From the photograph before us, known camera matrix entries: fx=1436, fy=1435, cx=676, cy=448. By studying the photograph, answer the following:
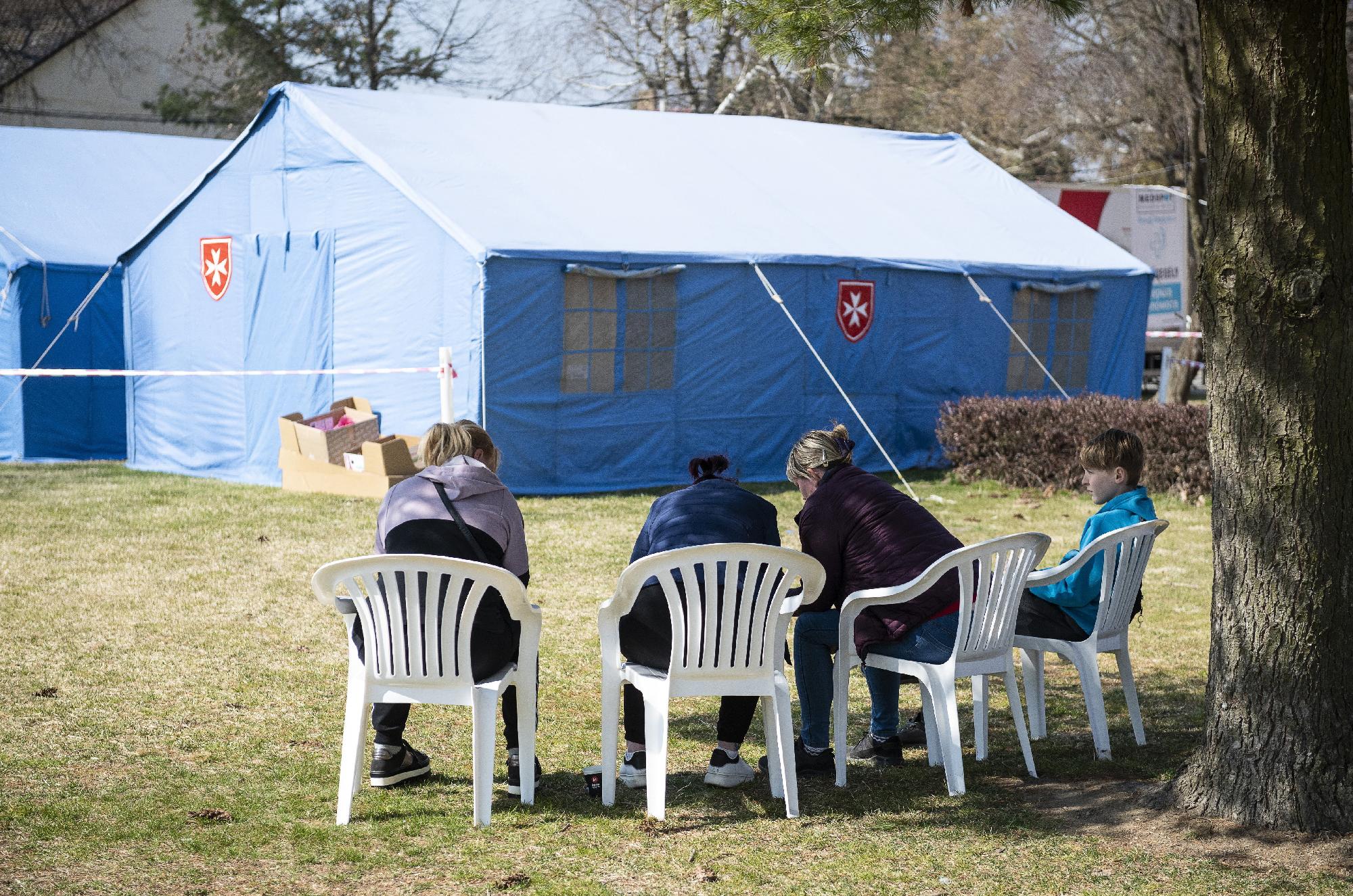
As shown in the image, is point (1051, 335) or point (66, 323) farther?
point (1051, 335)

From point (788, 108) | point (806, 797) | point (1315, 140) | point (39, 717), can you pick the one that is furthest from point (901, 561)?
point (788, 108)

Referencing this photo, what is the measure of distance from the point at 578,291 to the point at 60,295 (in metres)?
6.39

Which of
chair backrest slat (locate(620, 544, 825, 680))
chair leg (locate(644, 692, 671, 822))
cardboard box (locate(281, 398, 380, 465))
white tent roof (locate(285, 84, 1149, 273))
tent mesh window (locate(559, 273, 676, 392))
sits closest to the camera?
chair backrest slat (locate(620, 544, 825, 680))

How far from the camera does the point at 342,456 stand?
12.2m

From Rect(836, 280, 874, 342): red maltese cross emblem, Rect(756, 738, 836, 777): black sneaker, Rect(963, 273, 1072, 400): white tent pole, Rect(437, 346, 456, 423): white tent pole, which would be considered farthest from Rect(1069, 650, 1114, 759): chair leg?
Rect(963, 273, 1072, 400): white tent pole

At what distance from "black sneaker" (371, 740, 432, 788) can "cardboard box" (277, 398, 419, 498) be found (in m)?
6.90

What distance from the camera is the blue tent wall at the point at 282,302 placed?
1227 cm

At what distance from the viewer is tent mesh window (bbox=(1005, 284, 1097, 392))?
15578 mm

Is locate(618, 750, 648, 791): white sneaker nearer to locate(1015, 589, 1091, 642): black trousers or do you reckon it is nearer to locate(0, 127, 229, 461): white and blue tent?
locate(1015, 589, 1091, 642): black trousers

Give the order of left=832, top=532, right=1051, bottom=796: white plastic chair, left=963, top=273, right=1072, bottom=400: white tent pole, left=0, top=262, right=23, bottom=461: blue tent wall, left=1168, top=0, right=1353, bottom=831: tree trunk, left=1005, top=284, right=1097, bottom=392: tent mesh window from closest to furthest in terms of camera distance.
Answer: left=1168, top=0, right=1353, bottom=831: tree trunk, left=832, top=532, right=1051, bottom=796: white plastic chair, left=963, top=273, right=1072, bottom=400: white tent pole, left=0, top=262, right=23, bottom=461: blue tent wall, left=1005, top=284, right=1097, bottom=392: tent mesh window

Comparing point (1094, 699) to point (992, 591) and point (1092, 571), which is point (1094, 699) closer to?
point (1092, 571)

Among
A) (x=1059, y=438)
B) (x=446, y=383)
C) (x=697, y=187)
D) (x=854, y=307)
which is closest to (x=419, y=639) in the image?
(x=446, y=383)

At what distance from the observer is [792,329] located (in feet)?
44.9

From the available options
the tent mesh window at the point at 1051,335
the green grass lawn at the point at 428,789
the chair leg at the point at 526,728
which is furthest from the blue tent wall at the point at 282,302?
the chair leg at the point at 526,728
